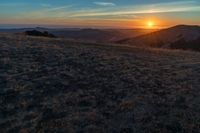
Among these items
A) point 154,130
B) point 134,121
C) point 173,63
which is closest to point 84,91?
point 134,121

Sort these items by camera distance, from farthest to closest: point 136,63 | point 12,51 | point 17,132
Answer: point 12,51
point 136,63
point 17,132

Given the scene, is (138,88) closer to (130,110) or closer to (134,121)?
(130,110)

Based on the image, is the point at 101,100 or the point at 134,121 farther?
the point at 101,100

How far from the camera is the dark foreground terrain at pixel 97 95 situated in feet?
27.5

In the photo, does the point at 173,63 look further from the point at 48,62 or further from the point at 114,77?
the point at 48,62

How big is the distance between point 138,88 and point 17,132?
5171mm

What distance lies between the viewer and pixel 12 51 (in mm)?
17938

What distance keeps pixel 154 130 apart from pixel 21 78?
6.42 metres

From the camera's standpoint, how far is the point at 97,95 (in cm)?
1060

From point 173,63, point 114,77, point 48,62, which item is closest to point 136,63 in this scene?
point 173,63

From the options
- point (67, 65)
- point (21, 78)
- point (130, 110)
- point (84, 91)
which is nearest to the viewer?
point (130, 110)

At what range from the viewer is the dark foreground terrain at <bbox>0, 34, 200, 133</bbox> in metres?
8.39

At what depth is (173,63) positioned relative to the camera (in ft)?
55.6

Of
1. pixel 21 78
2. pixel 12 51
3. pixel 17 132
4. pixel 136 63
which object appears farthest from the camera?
pixel 12 51
